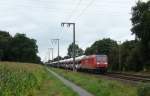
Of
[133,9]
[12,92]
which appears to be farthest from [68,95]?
[133,9]

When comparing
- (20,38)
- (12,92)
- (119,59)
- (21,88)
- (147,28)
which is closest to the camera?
(12,92)

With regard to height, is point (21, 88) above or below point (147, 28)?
below

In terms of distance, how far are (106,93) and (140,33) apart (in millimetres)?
49708

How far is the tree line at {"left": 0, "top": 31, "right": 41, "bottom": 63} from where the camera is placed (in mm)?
138750

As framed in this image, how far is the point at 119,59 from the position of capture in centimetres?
8900

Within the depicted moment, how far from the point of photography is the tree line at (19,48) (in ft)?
455

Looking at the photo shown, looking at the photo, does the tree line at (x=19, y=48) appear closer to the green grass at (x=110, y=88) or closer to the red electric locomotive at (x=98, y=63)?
the red electric locomotive at (x=98, y=63)

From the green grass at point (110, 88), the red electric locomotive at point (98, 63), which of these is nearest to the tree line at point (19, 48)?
the red electric locomotive at point (98, 63)

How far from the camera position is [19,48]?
145 meters

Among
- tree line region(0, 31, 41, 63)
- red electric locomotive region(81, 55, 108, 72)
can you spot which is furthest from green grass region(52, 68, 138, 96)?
tree line region(0, 31, 41, 63)

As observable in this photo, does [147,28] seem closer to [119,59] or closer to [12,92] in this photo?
[119,59]

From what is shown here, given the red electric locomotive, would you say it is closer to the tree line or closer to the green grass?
the green grass

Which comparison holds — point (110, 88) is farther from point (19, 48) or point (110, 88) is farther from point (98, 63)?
point (19, 48)

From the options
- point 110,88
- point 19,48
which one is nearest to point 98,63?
point 110,88
